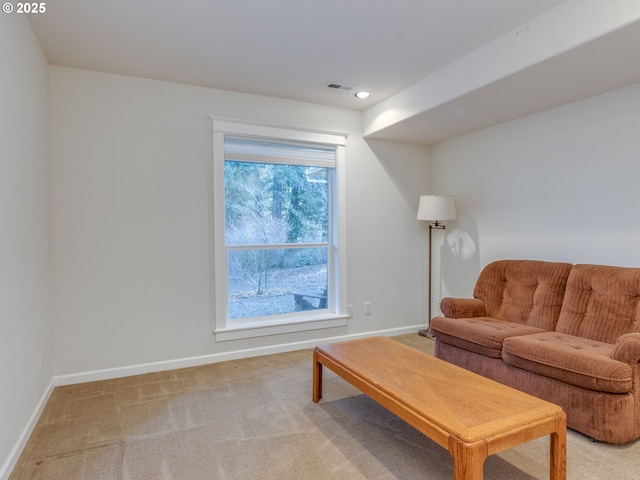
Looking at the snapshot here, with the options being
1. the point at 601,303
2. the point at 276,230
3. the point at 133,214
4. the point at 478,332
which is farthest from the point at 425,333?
the point at 133,214

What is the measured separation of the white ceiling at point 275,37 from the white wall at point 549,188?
3.70 feet

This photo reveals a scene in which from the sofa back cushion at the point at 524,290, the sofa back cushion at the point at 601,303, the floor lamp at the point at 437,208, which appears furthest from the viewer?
the floor lamp at the point at 437,208

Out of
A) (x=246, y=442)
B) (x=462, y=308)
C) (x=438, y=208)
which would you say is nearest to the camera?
(x=246, y=442)

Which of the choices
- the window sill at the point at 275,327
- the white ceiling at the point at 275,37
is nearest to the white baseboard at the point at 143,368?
the window sill at the point at 275,327

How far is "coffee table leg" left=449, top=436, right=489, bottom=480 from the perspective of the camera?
1415mm

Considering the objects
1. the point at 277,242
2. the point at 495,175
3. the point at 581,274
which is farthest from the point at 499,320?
the point at 277,242

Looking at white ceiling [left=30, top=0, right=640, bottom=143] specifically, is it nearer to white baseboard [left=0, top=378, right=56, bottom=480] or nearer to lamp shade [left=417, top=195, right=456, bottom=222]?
lamp shade [left=417, top=195, right=456, bottom=222]

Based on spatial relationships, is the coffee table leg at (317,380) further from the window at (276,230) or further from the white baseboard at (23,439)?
the white baseboard at (23,439)

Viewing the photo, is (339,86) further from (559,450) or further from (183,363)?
(559,450)

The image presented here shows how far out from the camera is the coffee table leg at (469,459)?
1415 mm

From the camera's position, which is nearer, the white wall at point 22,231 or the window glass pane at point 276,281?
the white wall at point 22,231

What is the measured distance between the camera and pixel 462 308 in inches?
132

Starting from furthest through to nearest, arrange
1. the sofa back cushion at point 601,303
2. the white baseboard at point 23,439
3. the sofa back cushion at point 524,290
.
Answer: the sofa back cushion at point 524,290 → the sofa back cushion at point 601,303 → the white baseboard at point 23,439

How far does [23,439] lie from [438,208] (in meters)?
3.74
